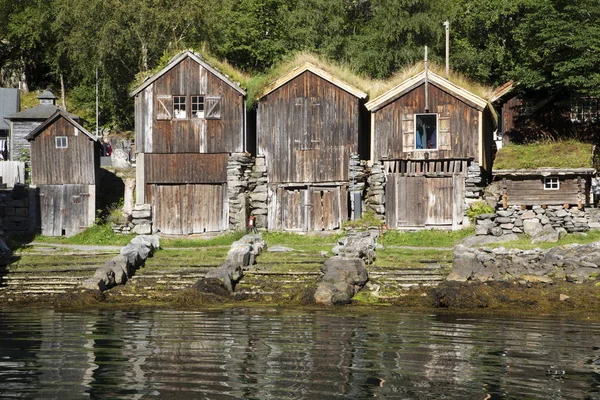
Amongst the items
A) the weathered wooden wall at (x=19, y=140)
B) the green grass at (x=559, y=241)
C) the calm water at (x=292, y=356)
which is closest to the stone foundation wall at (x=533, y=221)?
the green grass at (x=559, y=241)

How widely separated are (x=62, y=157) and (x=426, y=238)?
19461mm

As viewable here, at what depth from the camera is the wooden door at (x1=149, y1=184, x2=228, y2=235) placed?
4525cm

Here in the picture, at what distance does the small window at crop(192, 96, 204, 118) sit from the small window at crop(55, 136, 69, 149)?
7.37 meters

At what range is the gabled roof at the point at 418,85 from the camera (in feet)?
144

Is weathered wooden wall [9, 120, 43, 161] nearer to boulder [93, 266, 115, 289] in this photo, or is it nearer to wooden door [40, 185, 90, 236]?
wooden door [40, 185, 90, 236]

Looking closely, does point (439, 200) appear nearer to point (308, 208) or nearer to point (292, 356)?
point (308, 208)

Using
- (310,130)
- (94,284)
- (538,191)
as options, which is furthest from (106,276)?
(538,191)

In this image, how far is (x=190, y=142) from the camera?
45219mm

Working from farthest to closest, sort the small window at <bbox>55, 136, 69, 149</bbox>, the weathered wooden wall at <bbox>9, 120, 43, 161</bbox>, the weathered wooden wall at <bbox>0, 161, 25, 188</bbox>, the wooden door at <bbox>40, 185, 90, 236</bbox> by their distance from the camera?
1. the weathered wooden wall at <bbox>9, 120, 43, 161</bbox>
2. the weathered wooden wall at <bbox>0, 161, 25, 188</bbox>
3. the small window at <bbox>55, 136, 69, 149</bbox>
4. the wooden door at <bbox>40, 185, 90, 236</bbox>

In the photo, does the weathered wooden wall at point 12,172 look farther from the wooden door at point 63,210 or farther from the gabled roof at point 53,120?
the wooden door at point 63,210

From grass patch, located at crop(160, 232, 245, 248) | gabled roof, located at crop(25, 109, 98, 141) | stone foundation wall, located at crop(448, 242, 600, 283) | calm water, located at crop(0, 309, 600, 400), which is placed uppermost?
gabled roof, located at crop(25, 109, 98, 141)

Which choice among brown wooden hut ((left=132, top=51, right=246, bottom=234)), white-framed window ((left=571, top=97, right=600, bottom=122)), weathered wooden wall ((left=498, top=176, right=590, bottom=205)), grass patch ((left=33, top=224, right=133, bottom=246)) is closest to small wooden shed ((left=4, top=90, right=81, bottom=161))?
grass patch ((left=33, top=224, right=133, bottom=246))

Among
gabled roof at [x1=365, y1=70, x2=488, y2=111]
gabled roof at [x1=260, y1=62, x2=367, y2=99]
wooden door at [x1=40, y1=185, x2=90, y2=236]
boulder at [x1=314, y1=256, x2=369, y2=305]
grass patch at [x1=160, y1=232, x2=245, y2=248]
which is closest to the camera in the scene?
boulder at [x1=314, y1=256, x2=369, y2=305]

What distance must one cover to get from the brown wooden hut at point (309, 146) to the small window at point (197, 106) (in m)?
3.06
